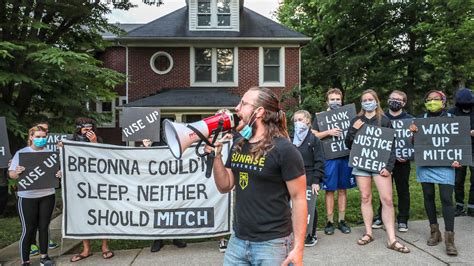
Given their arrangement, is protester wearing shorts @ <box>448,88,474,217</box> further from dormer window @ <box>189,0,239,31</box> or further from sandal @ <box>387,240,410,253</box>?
dormer window @ <box>189,0,239,31</box>

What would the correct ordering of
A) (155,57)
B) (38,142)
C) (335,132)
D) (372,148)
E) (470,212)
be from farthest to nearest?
(155,57) → (470,212) → (335,132) → (372,148) → (38,142)

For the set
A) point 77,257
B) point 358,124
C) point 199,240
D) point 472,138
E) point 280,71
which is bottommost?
point 199,240

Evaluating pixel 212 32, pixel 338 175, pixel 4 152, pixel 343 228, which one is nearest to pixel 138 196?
pixel 4 152

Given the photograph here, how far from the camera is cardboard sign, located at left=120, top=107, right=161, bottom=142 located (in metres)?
5.90

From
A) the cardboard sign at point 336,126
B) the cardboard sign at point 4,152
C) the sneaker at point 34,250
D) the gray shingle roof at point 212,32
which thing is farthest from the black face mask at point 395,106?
the gray shingle roof at point 212,32

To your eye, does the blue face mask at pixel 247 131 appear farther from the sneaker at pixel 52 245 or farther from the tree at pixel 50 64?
the tree at pixel 50 64

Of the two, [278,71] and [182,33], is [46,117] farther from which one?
[278,71]

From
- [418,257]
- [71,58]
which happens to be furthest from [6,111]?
[418,257]

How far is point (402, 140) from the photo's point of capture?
223 inches

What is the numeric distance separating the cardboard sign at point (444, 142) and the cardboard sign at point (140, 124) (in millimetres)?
3657

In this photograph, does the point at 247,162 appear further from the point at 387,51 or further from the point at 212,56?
the point at 387,51

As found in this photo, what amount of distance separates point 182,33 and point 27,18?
34.1ft

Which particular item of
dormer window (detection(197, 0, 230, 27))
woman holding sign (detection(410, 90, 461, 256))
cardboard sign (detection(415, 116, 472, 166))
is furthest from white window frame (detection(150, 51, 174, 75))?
cardboard sign (detection(415, 116, 472, 166))

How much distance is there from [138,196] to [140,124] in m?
1.13
